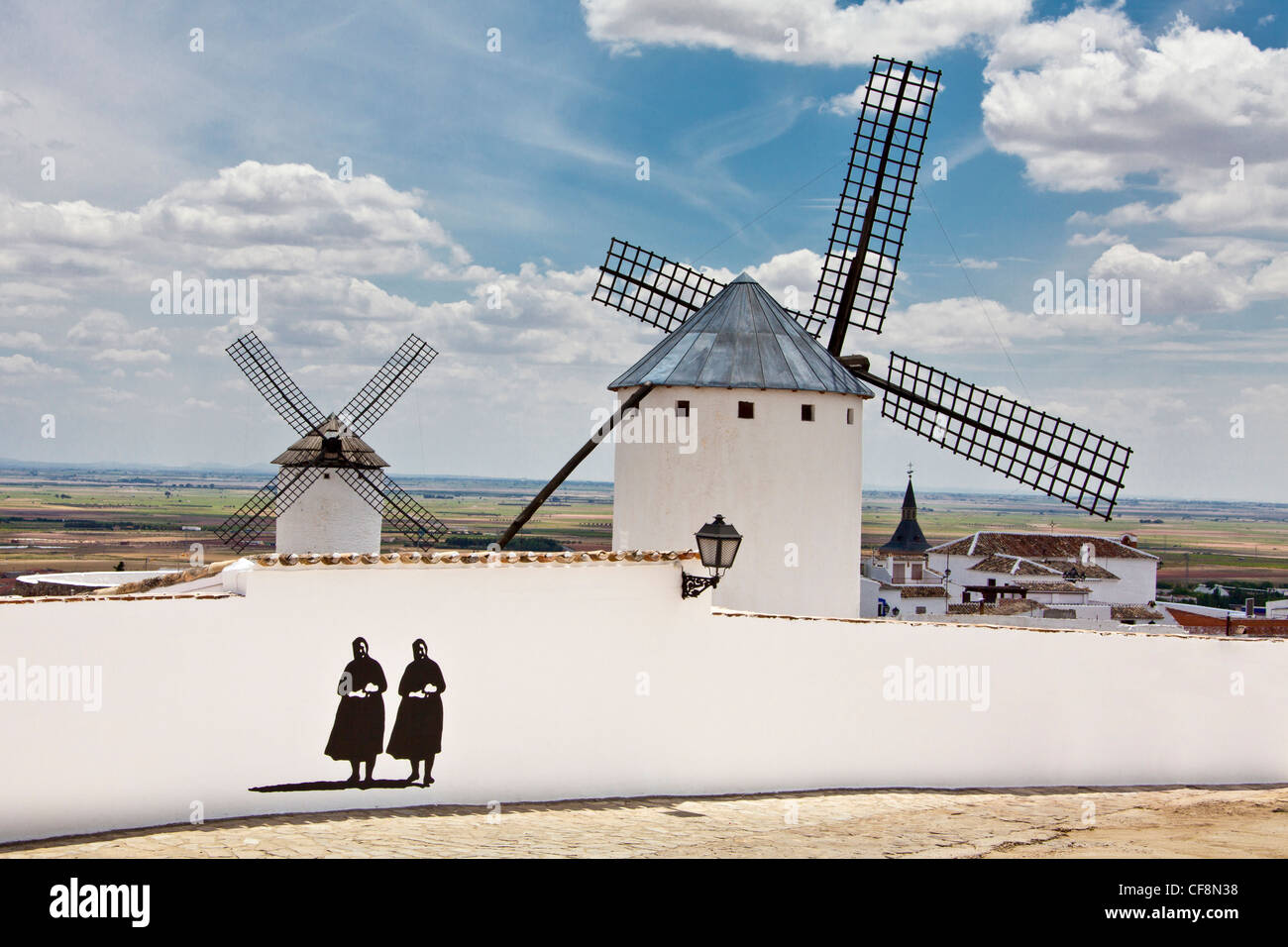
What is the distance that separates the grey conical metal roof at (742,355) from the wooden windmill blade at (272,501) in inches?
426

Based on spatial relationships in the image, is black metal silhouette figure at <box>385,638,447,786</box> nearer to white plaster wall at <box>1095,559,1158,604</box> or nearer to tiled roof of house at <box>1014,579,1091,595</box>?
tiled roof of house at <box>1014,579,1091,595</box>

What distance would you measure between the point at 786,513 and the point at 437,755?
5.34 metres

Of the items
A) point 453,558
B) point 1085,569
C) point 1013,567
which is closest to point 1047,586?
point 1013,567

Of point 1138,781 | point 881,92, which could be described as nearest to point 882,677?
point 1138,781

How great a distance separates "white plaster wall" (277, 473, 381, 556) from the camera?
850 inches

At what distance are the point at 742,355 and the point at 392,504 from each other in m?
12.7

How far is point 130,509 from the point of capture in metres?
118

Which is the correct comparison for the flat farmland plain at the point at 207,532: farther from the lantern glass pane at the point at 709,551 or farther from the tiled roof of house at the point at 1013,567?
the lantern glass pane at the point at 709,551

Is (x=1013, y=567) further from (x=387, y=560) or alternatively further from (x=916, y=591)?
(x=387, y=560)

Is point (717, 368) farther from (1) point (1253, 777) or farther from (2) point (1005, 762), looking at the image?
(1) point (1253, 777)

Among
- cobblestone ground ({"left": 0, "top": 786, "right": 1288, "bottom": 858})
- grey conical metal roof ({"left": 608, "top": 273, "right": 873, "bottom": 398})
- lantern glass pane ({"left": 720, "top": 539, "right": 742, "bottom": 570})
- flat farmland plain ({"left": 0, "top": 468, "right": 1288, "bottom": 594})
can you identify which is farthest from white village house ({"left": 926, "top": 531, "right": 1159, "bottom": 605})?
lantern glass pane ({"left": 720, "top": 539, "right": 742, "bottom": 570})

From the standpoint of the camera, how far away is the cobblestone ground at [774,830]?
6891mm

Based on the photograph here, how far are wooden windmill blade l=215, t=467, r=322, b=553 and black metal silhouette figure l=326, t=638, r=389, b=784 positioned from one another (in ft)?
48.7

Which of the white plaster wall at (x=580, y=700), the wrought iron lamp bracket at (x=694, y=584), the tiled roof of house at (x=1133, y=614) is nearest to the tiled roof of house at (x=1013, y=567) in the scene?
the tiled roof of house at (x=1133, y=614)
